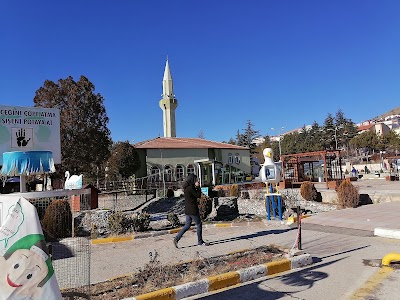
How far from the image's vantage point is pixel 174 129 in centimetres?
5172

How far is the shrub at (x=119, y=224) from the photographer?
1008cm

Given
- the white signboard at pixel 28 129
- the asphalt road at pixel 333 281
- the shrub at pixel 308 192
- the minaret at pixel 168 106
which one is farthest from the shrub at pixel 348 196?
the minaret at pixel 168 106

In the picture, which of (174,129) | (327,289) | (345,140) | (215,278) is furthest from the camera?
(345,140)

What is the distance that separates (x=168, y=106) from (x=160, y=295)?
1882 inches

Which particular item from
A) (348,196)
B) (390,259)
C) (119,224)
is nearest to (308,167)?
(348,196)

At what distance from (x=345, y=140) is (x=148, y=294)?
257 feet

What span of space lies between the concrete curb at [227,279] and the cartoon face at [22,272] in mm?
1885

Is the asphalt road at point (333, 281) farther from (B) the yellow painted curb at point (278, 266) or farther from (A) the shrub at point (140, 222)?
(A) the shrub at point (140, 222)

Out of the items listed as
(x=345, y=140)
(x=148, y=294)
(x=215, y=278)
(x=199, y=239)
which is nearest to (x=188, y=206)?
(x=199, y=239)

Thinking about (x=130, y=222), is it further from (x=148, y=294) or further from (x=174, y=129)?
(x=174, y=129)

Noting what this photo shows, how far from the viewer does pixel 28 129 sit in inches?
297

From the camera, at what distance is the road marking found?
444 centimetres

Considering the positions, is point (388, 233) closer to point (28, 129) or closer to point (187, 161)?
point (28, 129)

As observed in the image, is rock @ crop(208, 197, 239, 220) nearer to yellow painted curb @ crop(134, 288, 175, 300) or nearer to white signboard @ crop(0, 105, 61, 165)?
white signboard @ crop(0, 105, 61, 165)
